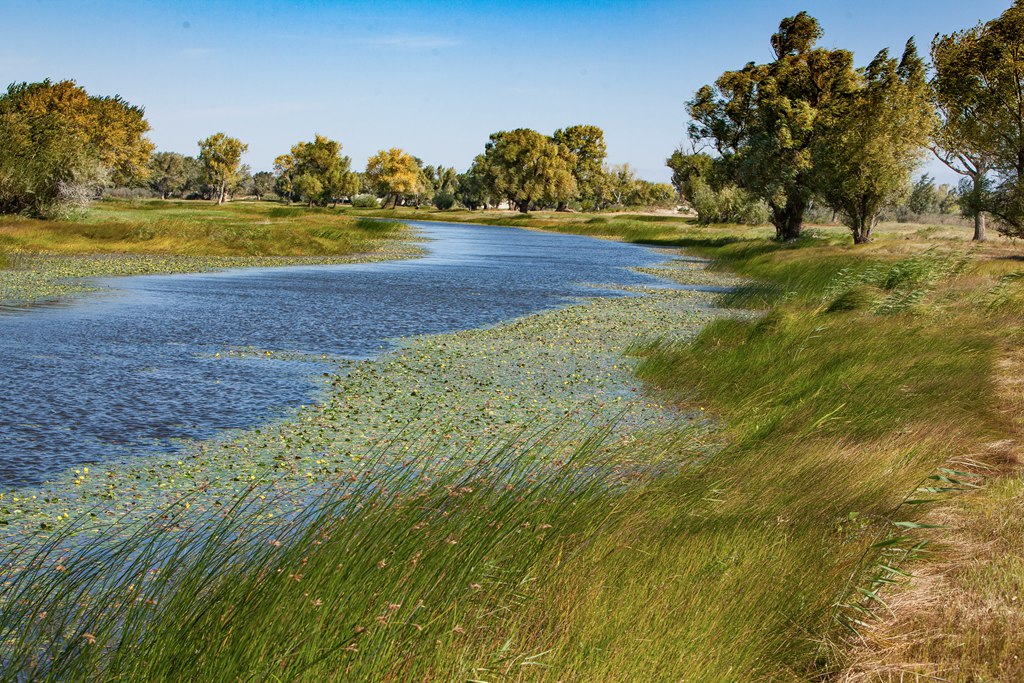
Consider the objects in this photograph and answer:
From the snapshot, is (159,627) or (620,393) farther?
(620,393)

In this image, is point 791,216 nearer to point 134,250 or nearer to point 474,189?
point 134,250

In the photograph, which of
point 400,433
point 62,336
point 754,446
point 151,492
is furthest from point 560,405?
point 62,336

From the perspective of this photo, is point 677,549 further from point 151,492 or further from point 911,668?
point 151,492

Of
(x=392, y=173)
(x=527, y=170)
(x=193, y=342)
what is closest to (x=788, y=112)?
(x=193, y=342)

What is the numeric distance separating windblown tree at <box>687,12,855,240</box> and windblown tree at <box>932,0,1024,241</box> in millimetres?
9660

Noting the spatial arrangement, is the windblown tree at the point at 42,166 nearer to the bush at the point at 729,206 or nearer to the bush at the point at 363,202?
the bush at the point at 729,206

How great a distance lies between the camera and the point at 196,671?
15.6 feet

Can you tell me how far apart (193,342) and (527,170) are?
134 meters

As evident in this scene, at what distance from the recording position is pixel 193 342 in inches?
814

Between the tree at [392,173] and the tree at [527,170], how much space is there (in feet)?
94.6

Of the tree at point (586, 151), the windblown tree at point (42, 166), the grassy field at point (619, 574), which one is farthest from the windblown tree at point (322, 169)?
the grassy field at point (619, 574)

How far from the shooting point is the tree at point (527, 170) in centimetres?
15000

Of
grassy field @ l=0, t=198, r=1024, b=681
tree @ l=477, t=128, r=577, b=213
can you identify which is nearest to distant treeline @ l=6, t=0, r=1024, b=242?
grassy field @ l=0, t=198, r=1024, b=681

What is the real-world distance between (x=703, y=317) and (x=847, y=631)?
2210 centimetres
